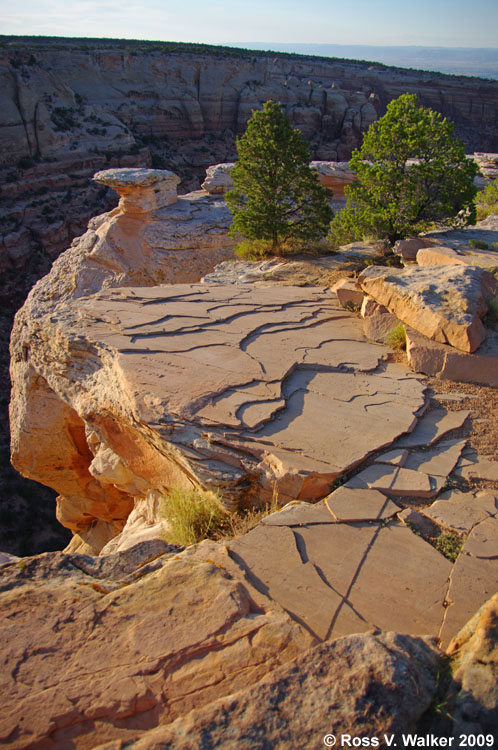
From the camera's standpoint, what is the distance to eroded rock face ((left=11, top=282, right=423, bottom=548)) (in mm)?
3496

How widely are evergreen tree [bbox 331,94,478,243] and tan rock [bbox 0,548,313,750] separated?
21.7 ft

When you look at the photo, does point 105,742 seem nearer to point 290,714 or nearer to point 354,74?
point 290,714

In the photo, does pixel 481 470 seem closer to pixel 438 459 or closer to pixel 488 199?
pixel 438 459

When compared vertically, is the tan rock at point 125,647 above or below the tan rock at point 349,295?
below

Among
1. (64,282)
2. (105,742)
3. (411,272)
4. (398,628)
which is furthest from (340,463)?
(64,282)

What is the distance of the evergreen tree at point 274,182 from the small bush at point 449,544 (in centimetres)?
674

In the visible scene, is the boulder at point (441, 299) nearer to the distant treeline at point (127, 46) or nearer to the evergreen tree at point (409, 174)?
the evergreen tree at point (409, 174)

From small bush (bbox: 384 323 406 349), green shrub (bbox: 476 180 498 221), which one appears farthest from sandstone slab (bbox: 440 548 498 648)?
green shrub (bbox: 476 180 498 221)

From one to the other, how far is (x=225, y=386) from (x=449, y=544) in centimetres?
204

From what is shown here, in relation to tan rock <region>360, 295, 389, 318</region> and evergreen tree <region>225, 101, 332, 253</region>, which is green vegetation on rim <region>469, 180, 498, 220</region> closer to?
evergreen tree <region>225, 101, 332, 253</region>

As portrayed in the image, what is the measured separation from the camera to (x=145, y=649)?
2.13 m

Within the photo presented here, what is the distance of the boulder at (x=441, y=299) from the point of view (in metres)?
4.49

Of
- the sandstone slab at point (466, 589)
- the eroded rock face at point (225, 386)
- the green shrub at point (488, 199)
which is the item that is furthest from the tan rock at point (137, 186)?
the sandstone slab at point (466, 589)

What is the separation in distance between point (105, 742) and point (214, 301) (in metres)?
Result: 4.60
